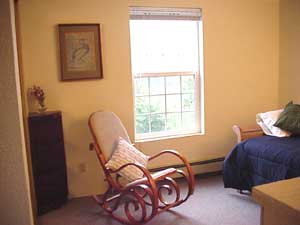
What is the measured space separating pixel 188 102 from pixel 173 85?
30 cm

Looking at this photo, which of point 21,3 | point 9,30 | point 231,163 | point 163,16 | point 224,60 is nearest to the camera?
point 9,30

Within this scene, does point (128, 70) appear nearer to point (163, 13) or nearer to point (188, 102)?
point (163, 13)

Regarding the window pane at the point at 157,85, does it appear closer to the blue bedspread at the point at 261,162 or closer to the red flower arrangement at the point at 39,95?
the blue bedspread at the point at 261,162

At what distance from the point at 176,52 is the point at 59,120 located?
63.9 inches

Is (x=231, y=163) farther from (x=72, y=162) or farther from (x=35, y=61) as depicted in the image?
(x=35, y=61)

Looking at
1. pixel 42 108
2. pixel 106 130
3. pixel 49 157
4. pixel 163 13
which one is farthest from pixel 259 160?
pixel 42 108

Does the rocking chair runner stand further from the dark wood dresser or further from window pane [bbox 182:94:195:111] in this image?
window pane [bbox 182:94:195:111]

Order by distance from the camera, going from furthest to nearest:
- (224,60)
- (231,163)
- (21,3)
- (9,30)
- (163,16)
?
(224,60) < (163,16) < (231,163) < (21,3) < (9,30)

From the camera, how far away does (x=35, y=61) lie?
340 cm

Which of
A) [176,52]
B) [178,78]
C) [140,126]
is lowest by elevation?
[140,126]

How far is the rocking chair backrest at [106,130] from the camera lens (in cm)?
328

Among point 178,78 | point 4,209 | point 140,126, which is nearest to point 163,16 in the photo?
point 178,78

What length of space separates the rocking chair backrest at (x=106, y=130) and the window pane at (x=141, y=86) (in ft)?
1.85

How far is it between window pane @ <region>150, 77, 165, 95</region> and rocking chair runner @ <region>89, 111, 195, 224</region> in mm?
701
